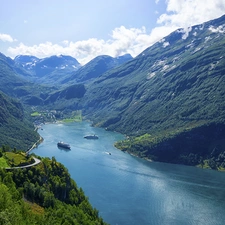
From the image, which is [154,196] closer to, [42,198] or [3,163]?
[42,198]

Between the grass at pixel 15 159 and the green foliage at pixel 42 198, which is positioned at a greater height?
the grass at pixel 15 159

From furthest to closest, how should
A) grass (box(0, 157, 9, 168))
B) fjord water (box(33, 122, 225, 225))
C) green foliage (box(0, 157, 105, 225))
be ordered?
fjord water (box(33, 122, 225, 225)) < grass (box(0, 157, 9, 168)) < green foliage (box(0, 157, 105, 225))

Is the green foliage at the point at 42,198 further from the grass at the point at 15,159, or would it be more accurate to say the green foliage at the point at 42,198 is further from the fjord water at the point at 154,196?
the fjord water at the point at 154,196

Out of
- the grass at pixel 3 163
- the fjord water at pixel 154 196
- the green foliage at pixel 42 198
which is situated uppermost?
the grass at pixel 3 163

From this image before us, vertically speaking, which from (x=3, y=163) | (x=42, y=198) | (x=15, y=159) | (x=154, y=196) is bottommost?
(x=154, y=196)

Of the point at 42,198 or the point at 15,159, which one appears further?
the point at 15,159

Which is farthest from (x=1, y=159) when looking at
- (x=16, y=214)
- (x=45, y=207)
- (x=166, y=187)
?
(x=166, y=187)

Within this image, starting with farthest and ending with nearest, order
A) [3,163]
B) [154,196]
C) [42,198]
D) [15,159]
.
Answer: [154,196] < [15,159] < [3,163] < [42,198]

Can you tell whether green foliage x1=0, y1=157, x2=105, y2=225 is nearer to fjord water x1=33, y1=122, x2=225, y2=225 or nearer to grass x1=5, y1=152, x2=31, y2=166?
grass x1=5, y1=152, x2=31, y2=166

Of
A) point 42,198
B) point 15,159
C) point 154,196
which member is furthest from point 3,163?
point 154,196

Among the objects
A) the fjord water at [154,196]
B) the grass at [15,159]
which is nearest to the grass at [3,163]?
the grass at [15,159]

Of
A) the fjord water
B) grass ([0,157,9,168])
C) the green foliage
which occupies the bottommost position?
the fjord water

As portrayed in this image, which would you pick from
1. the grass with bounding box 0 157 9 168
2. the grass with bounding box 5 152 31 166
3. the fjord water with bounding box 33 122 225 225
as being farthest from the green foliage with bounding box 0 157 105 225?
the fjord water with bounding box 33 122 225 225
